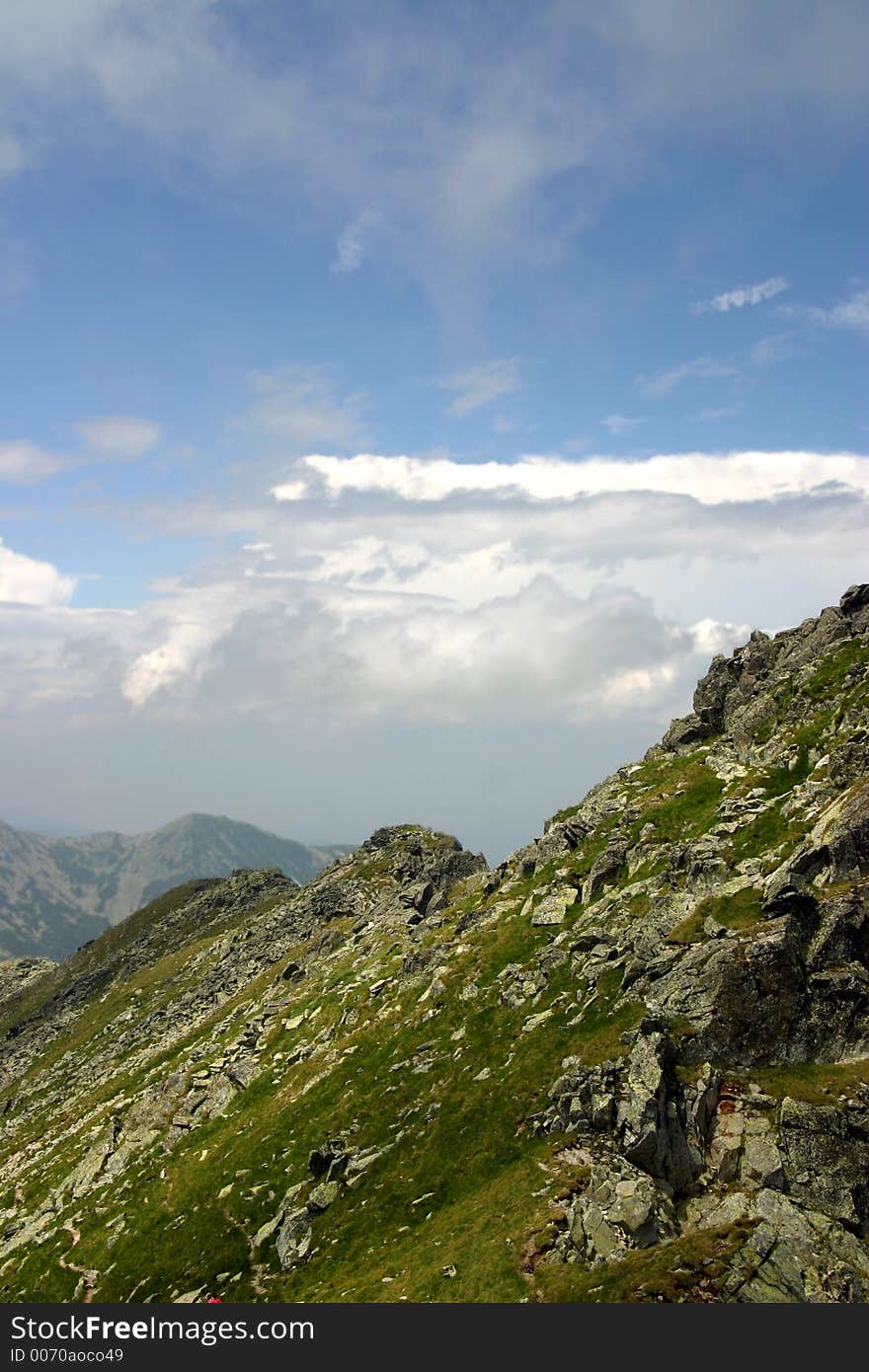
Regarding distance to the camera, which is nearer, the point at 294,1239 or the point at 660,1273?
the point at 660,1273

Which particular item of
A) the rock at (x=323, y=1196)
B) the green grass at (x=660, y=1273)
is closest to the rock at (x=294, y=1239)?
the rock at (x=323, y=1196)

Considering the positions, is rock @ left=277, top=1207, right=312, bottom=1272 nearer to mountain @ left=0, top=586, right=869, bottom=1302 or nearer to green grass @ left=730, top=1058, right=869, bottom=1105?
mountain @ left=0, top=586, right=869, bottom=1302

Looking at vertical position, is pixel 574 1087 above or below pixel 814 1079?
below

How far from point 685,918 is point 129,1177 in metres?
63.1

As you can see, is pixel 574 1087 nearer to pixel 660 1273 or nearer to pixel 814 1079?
pixel 814 1079

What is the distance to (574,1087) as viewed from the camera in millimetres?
44500

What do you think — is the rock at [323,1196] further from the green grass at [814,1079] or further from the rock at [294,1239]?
the green grass at [814,1079]

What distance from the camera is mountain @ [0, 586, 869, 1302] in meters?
34.6

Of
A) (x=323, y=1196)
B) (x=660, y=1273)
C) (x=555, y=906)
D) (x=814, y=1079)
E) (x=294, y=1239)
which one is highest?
(x=555, y=906)

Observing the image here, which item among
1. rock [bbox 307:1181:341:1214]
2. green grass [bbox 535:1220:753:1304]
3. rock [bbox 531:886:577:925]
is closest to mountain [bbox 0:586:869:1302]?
green grass [bbox 535:1220:753:1304]

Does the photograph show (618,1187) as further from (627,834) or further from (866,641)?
(866,641)

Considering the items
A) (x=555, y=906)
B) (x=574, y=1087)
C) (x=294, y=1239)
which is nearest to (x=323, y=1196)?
(x=294, y=1239)

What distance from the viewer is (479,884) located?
99312 millimetres

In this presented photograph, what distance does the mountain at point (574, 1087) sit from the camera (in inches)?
1362
